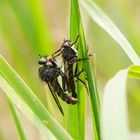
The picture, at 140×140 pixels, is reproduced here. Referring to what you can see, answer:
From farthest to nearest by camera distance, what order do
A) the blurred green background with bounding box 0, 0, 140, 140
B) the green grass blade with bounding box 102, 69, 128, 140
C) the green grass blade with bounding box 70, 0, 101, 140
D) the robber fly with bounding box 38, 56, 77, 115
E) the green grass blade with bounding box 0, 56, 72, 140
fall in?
the blurred green background with bounding box 0, 0, 140, 140
the robber fly with bounding box 38, 56, 77, 115
the green grass blade with bounding box 70, 0, 101, 140
the green grass blade with bounding box 0, 56, 72, 140
the green grass blade with bounding box 102, 69, 128, 140

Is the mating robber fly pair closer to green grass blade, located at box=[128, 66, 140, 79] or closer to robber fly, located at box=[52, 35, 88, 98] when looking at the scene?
robber fly, located at box=[52, 35, 88, 98]

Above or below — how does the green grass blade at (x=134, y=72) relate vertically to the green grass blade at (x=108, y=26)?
below

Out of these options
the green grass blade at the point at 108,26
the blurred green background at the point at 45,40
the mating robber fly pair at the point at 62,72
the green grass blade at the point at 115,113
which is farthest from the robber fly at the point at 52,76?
the green grass blade at the point at 115,113

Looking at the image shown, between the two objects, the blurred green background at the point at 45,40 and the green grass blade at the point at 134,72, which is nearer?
the green grass blade at the point at 134,72

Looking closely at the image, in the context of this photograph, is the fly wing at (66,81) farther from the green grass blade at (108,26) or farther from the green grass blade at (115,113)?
the green grass blade at (115,113)

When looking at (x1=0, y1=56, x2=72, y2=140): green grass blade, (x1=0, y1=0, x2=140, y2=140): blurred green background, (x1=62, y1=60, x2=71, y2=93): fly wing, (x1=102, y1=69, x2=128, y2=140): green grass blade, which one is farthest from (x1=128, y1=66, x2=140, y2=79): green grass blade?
(x1=0, y1=0, x2=140, y2=140): blurred green background

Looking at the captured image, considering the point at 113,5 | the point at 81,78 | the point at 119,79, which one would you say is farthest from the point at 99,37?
the point at 119,79

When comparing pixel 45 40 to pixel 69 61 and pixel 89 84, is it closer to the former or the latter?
pixel 69 61
